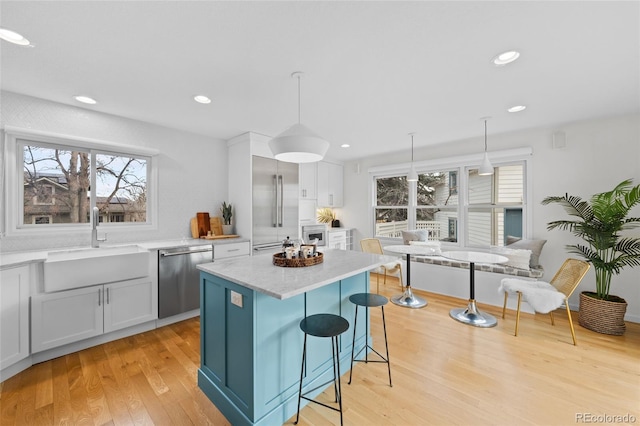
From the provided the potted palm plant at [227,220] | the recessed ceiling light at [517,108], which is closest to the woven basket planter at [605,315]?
the recessed ceiling light at [517,108]

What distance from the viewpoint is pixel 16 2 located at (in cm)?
145

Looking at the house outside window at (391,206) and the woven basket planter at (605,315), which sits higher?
the house outside window at (391,206)

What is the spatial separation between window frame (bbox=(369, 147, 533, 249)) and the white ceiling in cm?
82

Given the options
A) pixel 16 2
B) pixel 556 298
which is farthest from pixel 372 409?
pixel 16 2

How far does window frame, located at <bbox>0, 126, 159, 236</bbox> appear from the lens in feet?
8.39

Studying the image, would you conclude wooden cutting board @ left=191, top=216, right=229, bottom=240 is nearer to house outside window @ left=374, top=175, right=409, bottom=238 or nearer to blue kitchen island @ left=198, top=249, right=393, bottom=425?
blue kitchen island @ left=198, top=249, right=393, bottom=425

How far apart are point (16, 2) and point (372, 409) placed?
3.23 meters

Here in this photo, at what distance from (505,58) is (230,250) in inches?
139

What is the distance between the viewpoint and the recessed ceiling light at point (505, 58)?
1901mm

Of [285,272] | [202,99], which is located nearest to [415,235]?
[285,272]

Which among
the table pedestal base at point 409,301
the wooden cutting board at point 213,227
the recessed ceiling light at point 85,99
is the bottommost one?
the table pedestal base at point 409,301

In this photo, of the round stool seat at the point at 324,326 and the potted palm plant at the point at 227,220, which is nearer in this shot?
the round stool seat at the point at 324,326

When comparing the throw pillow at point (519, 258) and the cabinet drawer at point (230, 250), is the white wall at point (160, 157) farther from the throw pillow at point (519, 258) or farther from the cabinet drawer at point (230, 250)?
the throw pillow at point (519, 258)

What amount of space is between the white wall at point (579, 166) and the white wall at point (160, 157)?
423 cm
